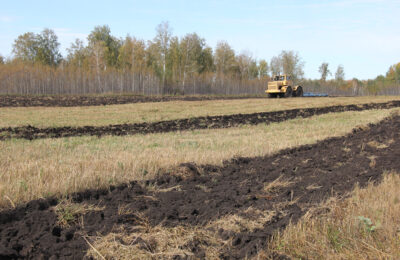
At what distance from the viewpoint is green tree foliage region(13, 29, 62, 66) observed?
234 ft

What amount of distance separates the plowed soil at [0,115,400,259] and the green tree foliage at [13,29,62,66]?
71.7 m

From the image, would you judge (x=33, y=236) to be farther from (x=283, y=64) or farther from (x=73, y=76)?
(x=283, y=64)

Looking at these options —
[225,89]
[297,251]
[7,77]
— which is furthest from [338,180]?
[225,89]

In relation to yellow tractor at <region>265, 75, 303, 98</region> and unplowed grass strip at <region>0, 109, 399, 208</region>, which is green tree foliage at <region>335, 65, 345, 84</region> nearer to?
yellow tractor at <region>265, 75, 303, 98</region>

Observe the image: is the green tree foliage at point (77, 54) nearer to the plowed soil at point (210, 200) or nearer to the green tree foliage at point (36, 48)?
the green tree foliage at point (36, 48)

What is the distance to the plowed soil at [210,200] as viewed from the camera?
4129mm

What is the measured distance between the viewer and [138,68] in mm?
56469

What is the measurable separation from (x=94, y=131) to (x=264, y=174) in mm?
10732

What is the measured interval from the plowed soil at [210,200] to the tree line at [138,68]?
47073 millimetres

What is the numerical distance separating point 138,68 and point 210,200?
5305 centimetres

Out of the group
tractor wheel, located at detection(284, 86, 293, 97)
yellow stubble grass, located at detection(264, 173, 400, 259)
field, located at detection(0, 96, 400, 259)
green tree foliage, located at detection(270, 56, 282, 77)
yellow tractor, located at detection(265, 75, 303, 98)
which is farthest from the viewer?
green tree foliage, located at detection(270, 56, 282, 77)

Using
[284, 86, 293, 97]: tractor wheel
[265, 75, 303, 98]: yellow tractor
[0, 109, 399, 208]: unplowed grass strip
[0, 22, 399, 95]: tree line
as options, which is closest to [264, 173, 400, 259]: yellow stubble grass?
[0, 109, 399, 208]: unplowed grass strip

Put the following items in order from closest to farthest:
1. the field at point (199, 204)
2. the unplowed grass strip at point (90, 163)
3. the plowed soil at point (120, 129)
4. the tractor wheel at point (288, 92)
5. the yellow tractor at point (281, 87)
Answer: the field at point (199, 204), the unplowed grass strip at point (90, 163), the plowed soil at point (120, 129), the yellow tractor at point (281, 87), the tractor wheel at point (288, 92)

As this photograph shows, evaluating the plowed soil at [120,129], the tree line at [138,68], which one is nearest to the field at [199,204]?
the plowed soil at [120,129]
